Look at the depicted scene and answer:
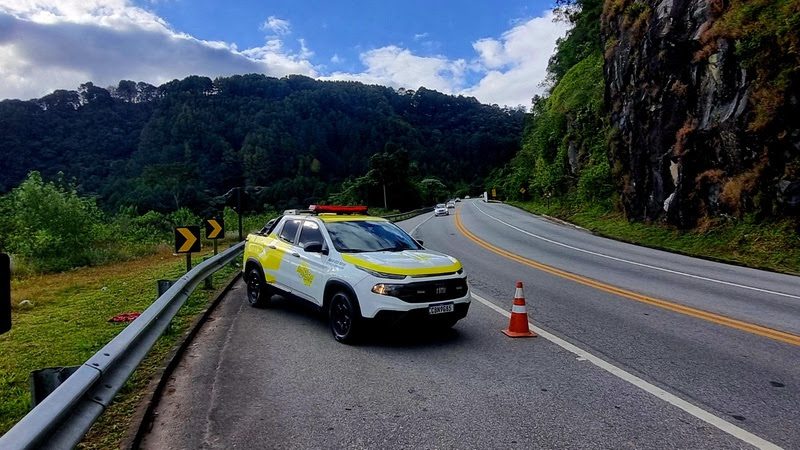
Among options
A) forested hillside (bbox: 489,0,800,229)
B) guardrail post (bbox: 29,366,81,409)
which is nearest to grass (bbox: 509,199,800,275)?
forested hillside (bbox: 489,0,800,229)

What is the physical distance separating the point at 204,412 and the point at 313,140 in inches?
4366

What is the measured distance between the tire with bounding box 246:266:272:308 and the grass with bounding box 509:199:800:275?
43.1 ft

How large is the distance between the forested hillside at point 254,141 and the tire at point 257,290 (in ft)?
138

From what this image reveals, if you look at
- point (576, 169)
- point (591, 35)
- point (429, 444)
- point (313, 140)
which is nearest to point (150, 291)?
point (429, 444)

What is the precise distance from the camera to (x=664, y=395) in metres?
4.70

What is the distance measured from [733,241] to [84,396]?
18.3m

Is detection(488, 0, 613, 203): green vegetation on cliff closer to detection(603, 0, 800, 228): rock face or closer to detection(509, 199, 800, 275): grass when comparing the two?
detection(603, 0, 800, 228): rock face

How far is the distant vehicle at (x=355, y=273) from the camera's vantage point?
20.5ft

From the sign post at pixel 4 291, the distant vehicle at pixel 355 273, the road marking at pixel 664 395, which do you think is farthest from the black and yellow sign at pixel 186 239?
the sign post at pixel 4 291

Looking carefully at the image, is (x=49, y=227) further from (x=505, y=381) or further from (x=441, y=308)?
(x=505, y=381)

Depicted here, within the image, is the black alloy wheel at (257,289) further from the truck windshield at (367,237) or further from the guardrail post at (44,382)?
the guardrail post at (44,382)

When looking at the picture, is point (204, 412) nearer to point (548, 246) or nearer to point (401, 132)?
point (548, 246)

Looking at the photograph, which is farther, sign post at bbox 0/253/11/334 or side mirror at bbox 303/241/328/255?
side mirror at bbox 303/241/328/255

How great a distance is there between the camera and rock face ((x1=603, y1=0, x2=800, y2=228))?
16.2 metres
